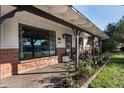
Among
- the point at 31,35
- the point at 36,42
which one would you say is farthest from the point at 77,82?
the point at 36,42

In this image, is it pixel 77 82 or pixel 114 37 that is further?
pixel 114 37

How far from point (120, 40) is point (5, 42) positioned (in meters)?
36.6

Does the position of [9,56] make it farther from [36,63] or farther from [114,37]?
[114,37]

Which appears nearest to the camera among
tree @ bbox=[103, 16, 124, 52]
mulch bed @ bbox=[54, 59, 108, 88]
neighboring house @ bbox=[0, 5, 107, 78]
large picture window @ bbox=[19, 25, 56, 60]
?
mulch bed @ bbox=[54, 59, 108, 88]

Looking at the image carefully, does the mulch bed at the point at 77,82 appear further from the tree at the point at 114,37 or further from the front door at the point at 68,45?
the tree at the point at 114,37

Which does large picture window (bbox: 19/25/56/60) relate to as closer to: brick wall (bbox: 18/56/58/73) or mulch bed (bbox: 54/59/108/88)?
brick wall (bbox: 18/56/58/73)

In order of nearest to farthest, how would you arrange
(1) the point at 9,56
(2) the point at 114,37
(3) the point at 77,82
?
1. (3) the point at 77,82
2. (1) the point at 9,56
3. (2) the point at 114,37

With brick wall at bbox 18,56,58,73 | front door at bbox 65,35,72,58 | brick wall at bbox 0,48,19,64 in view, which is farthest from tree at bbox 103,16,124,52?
brick wall at bbox 0,48,19,64

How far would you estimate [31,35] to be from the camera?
13164 mm

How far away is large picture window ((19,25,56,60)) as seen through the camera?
12172mm

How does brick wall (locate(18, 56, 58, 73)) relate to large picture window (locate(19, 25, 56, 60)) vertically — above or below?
below

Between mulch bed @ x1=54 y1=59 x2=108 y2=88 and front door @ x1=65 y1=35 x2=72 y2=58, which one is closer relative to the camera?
mulch bed @ x1=54 y1=59 x2=108 y2=88

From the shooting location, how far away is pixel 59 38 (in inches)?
710

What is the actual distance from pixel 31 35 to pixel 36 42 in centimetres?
82
